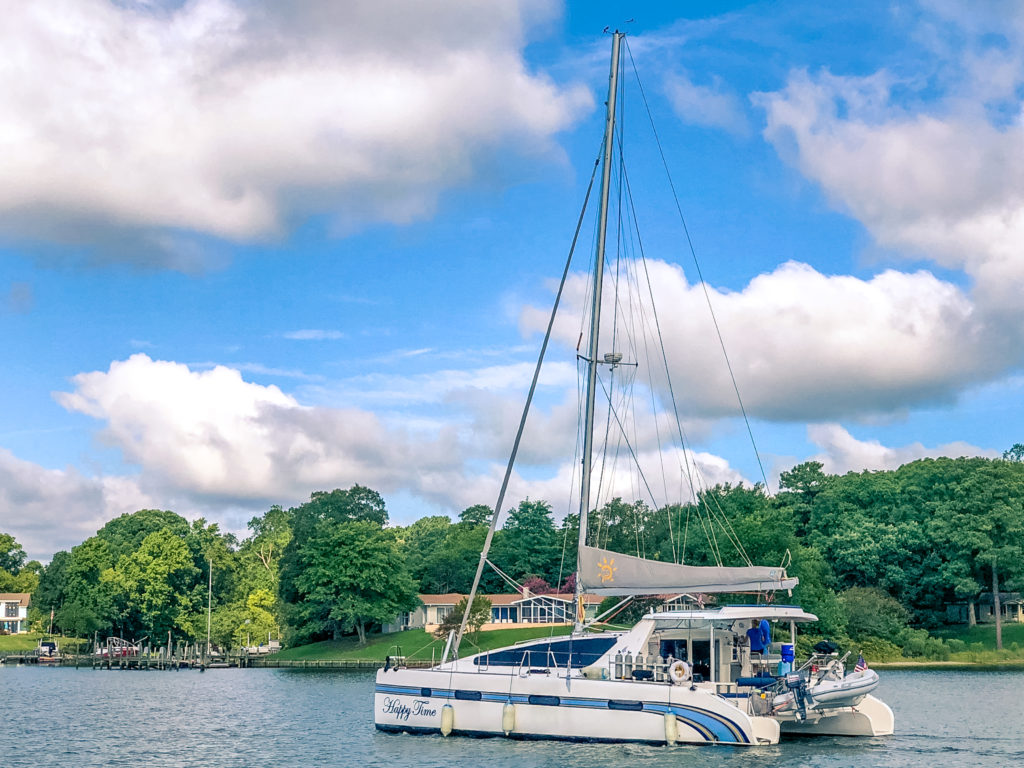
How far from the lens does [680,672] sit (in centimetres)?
2869

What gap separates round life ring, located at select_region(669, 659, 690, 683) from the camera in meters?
28.6

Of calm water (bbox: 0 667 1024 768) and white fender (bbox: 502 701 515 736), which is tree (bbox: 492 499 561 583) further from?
white fender (bbox: 502 701 515 736)

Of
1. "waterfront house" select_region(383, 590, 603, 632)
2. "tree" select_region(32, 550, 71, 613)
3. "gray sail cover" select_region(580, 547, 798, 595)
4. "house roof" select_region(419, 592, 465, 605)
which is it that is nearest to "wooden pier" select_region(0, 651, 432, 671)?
"waterfront house" select_region(383, 590, 603, 632)

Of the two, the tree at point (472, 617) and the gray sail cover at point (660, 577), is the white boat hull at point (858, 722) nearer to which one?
the gray sail cover at point (660, 577)

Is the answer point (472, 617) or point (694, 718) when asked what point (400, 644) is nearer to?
point (472, 617)

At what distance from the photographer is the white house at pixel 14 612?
14862 centimetres

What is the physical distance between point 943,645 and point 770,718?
5735 centimetres

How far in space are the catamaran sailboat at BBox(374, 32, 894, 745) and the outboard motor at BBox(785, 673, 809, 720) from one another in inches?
1.0

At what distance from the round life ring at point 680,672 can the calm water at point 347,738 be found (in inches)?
70.6

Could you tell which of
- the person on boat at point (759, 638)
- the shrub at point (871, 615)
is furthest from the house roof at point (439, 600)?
the person on boat at point (759, 638)

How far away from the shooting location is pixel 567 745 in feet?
94.0

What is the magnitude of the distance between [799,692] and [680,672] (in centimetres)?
309

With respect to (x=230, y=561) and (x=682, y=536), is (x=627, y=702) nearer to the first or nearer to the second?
(x=682, y=536)

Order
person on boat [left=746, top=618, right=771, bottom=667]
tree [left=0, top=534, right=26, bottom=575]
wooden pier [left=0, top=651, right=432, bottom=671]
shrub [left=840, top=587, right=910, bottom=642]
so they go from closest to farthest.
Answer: person on boat [left=746, top=618, right=771, bottom=667] → shrub [left=840, top=587, right=910, bottom=642] → wooden pier [left=0, top=651, right=432, bottom=671] → tree [left=0, top=534, right=26, bottom=575]
